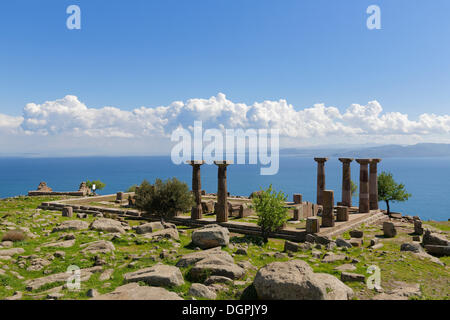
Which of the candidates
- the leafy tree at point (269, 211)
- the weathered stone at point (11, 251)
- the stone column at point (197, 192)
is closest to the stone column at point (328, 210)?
the leafy tree at point (269, 211)

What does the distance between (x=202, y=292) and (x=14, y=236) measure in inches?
571

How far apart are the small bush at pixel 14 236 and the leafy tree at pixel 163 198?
10.1 meters

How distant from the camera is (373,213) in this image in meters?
33.8

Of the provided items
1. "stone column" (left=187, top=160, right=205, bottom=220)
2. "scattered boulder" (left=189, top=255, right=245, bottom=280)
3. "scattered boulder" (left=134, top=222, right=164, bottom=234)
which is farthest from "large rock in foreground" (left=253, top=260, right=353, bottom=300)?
"stone column" (left=187, top=160, right=205, bottom=220)

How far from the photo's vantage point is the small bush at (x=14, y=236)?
61.4 ft

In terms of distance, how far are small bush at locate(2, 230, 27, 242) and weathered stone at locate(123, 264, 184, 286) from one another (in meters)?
10.9

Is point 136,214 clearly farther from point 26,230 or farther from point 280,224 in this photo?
point 280,224

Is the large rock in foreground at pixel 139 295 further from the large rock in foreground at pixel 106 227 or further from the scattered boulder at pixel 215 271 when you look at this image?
the large rock in foreground at pixel 106 227

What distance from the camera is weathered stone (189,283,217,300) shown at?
10.6 metres

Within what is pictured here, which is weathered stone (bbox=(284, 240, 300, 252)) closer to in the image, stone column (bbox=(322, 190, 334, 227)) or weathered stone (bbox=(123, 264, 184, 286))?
stone column (bbox=(322, 190, 334, 227))

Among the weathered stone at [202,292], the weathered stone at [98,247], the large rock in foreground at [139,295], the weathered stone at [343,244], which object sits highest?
the large rock in foreground at [139,295]

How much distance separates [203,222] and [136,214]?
7.80 m

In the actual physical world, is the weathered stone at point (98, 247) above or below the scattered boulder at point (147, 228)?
above
